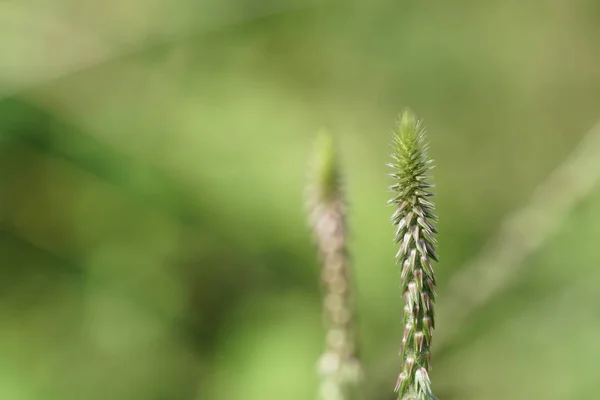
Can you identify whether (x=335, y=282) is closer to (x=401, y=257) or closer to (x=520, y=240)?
(x=401, y=257)

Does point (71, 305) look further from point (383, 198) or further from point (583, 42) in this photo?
point (583, 42)

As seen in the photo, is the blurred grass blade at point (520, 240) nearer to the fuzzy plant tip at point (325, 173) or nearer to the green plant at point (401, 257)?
the green plant at point (401, 257)

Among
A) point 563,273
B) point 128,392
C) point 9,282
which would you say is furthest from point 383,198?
point 9,282

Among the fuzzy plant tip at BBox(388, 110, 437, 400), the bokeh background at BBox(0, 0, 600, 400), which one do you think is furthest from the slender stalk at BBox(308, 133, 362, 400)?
the bokeh background at BBox(0, 0, 600, 400)

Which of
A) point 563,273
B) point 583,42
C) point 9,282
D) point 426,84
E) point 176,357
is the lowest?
point 176,357

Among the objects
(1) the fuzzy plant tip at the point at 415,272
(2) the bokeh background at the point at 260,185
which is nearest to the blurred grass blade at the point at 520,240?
(2) the bokeh background at the point at 260,185

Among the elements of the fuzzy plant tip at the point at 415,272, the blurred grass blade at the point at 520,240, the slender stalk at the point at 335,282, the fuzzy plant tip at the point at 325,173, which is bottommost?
the fuzzy plant tip at the point at 415,272
